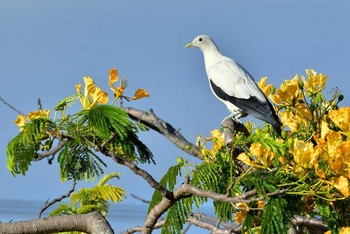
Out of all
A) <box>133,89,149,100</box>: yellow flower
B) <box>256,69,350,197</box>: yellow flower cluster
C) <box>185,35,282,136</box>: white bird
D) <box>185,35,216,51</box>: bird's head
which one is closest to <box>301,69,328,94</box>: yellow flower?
<box>256,69,350,197</box>: yellow flower cluster

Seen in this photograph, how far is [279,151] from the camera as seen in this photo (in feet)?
11.3

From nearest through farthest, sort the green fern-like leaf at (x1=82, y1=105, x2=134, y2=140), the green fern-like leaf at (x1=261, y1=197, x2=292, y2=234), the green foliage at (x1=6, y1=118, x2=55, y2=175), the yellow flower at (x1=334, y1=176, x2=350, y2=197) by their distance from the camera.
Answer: the yellow flower at (x1=334, y1=176, x2=350, y2=197), the green fern-like leaf at (x1=261, y1=197, x2=292, y2=234), the green fern-like leaf at (x1=82, y1=105, x2=134, y2=140), the green foliage at (x1=6, y1=118, x2=55, y2=175)

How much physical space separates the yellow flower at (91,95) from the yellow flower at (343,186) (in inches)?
48.8

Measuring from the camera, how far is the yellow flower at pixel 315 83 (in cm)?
423

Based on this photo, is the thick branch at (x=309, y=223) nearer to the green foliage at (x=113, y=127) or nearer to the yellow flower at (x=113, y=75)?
the green foliage at (x=113, y=127)

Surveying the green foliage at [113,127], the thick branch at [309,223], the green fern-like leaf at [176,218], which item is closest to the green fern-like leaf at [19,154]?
the green foliage at [113,127]

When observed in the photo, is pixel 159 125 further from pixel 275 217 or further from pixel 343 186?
pixel 343 186

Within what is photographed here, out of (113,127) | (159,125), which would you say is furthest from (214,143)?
(159,125)

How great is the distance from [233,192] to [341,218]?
556 millimetres

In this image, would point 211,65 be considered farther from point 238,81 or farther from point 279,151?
point 279,151

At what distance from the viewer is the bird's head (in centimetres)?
708

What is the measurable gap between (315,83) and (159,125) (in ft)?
5.23

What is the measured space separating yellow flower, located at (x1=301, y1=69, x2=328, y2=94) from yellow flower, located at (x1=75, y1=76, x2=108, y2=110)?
1.18m

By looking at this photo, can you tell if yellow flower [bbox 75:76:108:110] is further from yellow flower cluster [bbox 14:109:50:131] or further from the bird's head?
the bird's head
